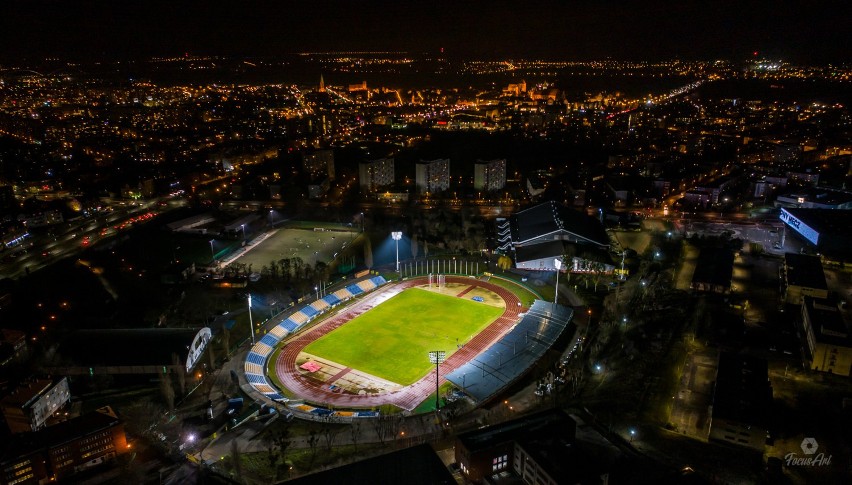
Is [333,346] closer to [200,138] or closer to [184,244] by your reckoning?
[184,244]

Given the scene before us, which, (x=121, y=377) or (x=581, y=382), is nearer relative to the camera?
(x=581, y=382)

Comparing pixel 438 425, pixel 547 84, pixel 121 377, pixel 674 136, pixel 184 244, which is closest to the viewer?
pixel 438 425

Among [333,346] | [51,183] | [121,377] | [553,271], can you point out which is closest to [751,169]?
[553,271]

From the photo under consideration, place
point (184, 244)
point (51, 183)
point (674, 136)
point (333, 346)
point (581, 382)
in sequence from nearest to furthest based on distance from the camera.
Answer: point (581, 382) < point (333, 346) < point (184, 244) < point (51, 183) < point (674, 136)

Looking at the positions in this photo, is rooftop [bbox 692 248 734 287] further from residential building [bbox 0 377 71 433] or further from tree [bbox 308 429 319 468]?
residential building [bbox 0 377 71 433]

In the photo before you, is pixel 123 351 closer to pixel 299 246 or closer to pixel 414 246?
pixel 299 246

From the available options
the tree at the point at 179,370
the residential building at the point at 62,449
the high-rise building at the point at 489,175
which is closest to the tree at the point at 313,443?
the residential building at the point at 62,449

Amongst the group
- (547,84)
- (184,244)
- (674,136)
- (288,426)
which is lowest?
(288,426)
